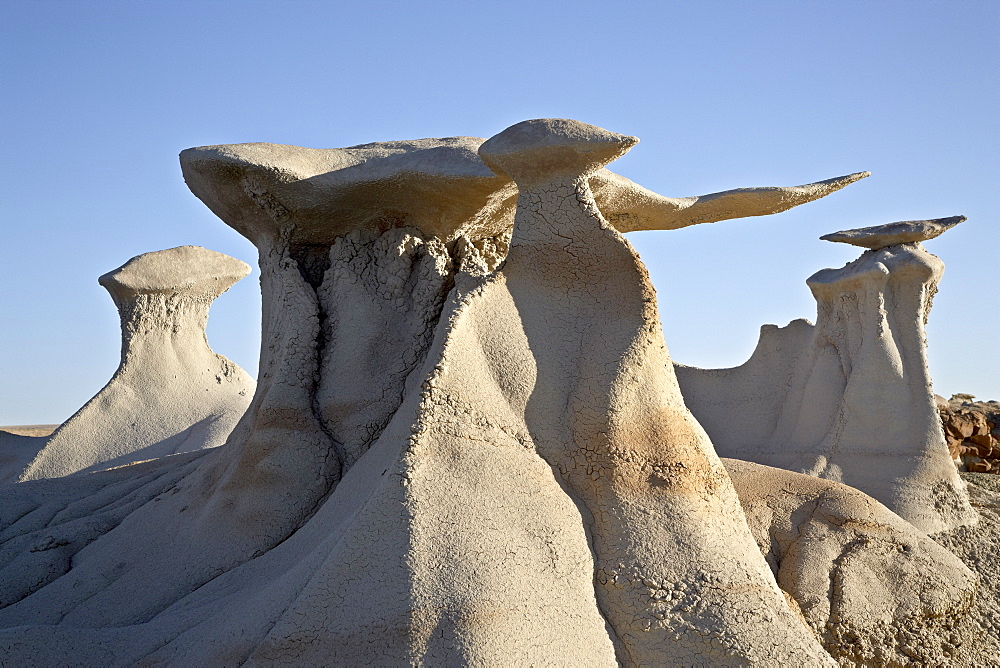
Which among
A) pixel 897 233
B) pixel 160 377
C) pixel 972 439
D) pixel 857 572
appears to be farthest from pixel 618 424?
pixel 972 439

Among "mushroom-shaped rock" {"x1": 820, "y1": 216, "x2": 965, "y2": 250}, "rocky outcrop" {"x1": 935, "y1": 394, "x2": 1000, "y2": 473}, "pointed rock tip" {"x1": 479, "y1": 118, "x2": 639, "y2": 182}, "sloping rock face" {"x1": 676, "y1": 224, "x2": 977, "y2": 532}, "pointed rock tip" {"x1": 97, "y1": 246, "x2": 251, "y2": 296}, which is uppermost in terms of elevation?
"pointed rock tip" {"x1": 479, "y1": 118, "x2": 639, "y2": 182}

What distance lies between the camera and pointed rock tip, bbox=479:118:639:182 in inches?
125

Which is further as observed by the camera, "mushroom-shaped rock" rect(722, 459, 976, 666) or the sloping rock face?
the sloping rock face

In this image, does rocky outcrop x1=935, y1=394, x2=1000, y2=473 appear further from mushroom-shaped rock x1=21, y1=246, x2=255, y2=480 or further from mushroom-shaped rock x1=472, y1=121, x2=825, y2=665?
mushroom-shaped rock x1=472, y1=121, x2=825, y2=665

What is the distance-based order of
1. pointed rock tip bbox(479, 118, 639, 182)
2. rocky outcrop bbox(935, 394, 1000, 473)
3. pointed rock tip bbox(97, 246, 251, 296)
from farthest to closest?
rocky outcrop bbox(935, 394, 1000, 473) < pointed rock tip bbox(97, 246, 251, 296) < pointed rock tip bbox(479, 118, 639, 182)

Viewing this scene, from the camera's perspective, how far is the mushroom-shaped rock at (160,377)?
23.9 ft

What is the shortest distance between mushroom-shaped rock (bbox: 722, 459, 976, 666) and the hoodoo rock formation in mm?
10

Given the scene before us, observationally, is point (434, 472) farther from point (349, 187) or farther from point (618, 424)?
point (349, 187)

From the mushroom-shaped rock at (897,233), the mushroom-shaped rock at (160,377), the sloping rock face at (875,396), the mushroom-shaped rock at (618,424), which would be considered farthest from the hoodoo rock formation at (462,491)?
the mushroom-shaped rock at (897,233)

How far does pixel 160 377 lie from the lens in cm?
788

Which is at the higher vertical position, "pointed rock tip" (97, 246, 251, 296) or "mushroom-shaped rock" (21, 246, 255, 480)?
"pointed rock tip" (97, 246, 251, 296)

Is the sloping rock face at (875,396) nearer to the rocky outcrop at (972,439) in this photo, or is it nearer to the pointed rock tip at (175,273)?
the rocky outcrop at (972,439)

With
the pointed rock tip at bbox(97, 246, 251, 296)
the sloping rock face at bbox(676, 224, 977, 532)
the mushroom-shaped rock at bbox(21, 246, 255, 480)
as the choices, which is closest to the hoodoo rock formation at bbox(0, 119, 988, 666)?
the mushroom-shaped rock at bbox(21, 246, 255, 480)

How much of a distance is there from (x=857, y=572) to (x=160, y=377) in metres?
5.97
